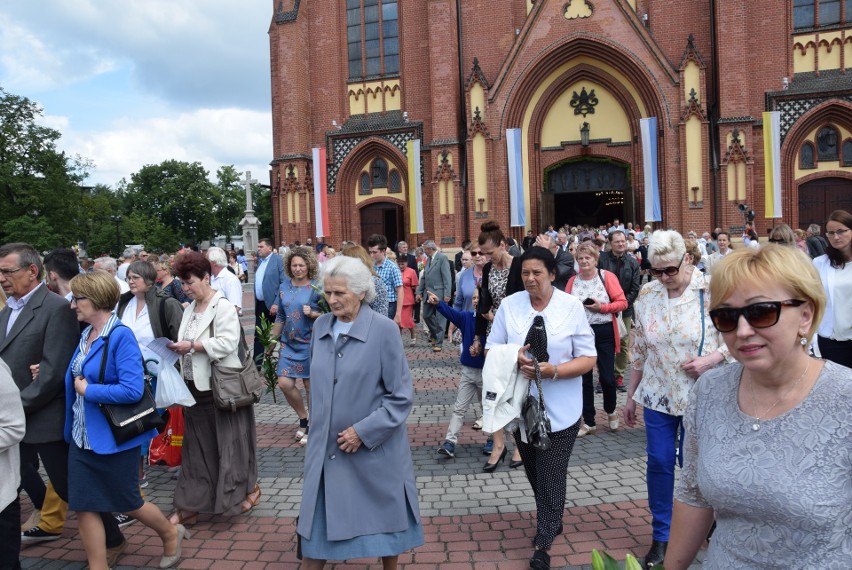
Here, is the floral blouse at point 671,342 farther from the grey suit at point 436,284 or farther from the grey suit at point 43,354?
the grey suit at point 436,284

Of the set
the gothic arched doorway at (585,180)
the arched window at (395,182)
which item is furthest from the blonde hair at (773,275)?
the arched window at (395,182)

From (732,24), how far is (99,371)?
2190cm

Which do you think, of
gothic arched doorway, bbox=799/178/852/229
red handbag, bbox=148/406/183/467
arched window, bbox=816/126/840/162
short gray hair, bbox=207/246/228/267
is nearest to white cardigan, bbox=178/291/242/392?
red handbag, bbox=148/406/183/467

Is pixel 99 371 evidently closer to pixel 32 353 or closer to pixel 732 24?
pixel 32 353

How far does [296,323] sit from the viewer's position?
21.1 feet

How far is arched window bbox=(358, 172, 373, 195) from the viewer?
25688mm

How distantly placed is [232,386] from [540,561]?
252cm

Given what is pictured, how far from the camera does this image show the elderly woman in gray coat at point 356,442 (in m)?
3.16

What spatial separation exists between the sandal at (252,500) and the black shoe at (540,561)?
230 centimetres

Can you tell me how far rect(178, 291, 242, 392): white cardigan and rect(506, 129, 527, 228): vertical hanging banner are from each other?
60.4 ft

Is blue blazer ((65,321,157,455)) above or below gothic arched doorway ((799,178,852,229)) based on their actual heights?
below

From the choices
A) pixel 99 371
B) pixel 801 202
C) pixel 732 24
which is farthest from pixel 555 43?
pixel 99 371

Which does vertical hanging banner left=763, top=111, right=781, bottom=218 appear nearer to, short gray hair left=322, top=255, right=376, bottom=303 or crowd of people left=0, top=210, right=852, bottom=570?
crowd of people left=0, top=210, right=852, bottom=570

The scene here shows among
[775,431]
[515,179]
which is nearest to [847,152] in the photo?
[515,179]
